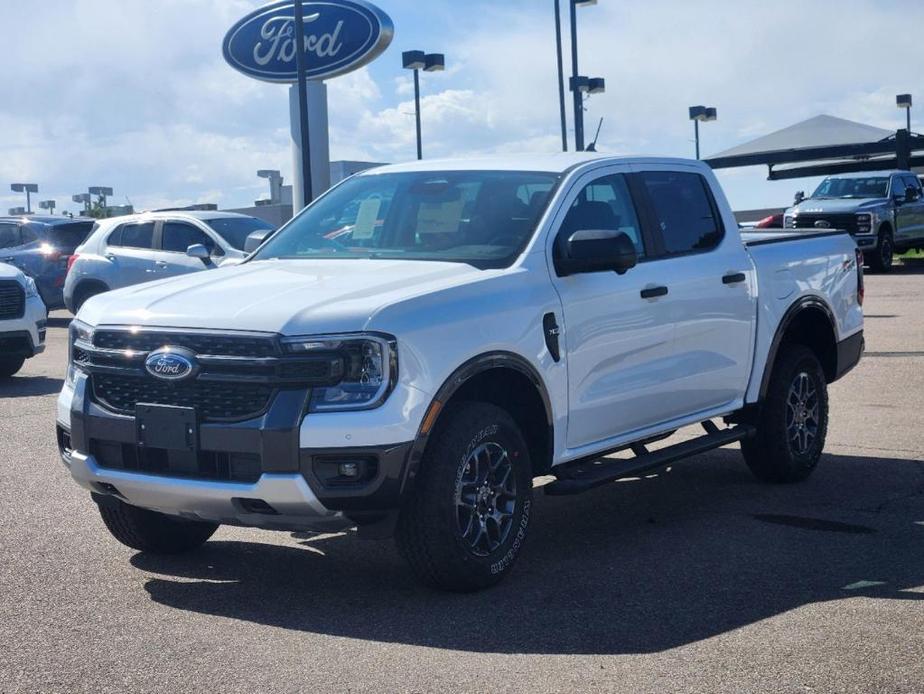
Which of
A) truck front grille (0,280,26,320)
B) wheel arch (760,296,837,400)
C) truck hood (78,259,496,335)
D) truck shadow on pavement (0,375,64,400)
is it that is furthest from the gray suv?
truck hood (78,259,496,335)

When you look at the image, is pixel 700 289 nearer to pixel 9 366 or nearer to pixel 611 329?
pixel 611 329

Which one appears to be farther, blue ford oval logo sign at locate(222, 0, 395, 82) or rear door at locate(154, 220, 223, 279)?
blue ford oval logo sign at locate(222, 0, 395, 82)

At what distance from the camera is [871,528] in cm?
725

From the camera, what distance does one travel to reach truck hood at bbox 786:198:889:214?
28906 millimetres

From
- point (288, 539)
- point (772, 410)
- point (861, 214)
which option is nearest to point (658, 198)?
point (772, 410)

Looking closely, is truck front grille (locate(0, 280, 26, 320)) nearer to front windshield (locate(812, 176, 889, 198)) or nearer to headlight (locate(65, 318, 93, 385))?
headlight (locate(65, 318, 93, 385))

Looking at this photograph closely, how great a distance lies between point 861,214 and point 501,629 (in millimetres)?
24946

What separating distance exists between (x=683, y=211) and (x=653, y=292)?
890mm

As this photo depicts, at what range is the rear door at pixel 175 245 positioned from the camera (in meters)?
18.3

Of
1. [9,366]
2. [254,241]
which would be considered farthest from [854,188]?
[254,241]

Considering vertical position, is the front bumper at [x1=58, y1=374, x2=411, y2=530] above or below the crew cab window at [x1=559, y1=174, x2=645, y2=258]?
below

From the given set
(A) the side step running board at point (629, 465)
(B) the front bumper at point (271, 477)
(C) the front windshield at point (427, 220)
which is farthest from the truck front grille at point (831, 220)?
(B) the front bumper at point (271, 477)

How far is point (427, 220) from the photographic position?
698 centimetres

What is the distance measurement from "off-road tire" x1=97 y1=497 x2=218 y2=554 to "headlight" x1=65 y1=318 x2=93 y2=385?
24.2 inches
